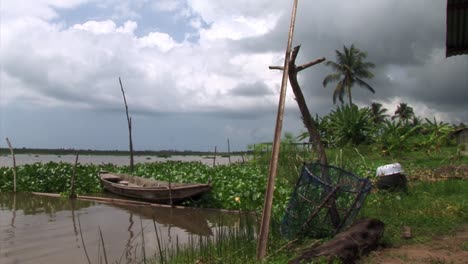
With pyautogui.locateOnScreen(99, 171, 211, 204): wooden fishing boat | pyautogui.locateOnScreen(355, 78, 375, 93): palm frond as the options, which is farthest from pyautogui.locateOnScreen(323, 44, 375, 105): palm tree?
pyautogui.locateOnScreen(99, 171, 211, 204): wooden fishing boat

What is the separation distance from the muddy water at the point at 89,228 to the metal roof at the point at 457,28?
13.8ft

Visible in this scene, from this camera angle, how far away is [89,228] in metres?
9.89

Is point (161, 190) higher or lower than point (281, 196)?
higher

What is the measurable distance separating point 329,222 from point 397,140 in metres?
16.0

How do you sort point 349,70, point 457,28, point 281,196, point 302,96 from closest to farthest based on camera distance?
point 457,28 < point 302,96 < point 281,196 < point 349,70

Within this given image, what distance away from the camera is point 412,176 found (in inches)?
515

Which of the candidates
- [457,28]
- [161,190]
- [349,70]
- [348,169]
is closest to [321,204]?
[457,28]

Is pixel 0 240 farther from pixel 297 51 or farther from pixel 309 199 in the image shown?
pixel 297 51

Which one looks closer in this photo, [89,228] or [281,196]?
[89,228]

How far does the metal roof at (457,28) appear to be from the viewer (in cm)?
581

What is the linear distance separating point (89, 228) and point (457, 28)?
333 inches

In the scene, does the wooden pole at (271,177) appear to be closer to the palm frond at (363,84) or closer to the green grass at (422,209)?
the green grass at (422,209)

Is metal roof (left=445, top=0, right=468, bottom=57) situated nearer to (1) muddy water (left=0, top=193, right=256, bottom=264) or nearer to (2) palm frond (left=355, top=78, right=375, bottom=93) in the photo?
(1) muddy water (left=0, top=193, right=256, bottom=264)

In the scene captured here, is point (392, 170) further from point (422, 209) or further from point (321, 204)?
point (321, 204)
